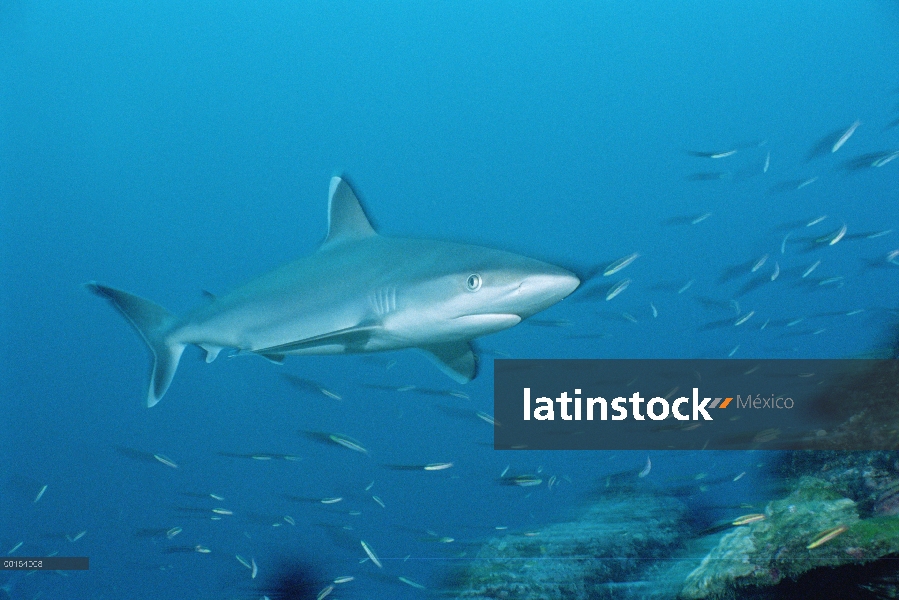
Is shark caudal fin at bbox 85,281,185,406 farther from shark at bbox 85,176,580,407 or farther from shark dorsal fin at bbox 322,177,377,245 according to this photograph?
shark dorsal fin at bbox 322,177,377,245

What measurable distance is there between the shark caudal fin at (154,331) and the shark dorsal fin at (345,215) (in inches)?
57.9

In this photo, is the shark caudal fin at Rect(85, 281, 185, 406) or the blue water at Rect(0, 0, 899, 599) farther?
the blue water at Rect(0, 0, 899, 599)

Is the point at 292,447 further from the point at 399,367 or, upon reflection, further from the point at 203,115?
the point at 203,115

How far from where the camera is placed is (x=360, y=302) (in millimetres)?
3068

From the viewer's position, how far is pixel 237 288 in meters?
3.54

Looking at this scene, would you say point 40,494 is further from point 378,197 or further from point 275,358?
point 378,197

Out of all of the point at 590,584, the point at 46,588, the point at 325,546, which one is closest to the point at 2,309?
the point at 46,588

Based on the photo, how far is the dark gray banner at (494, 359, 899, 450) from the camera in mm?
4594

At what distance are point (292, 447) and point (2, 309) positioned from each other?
35.4 meters

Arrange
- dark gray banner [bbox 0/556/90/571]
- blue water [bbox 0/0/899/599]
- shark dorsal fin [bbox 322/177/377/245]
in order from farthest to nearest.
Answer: blue water [bbox 0/0/899/599], dark gray banner [bbox 0/556/90/571], shark dorsal fin [bbox 322/177/377/245]

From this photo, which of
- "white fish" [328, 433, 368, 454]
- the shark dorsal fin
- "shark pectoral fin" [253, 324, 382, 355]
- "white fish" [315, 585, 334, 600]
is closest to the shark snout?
"shark pectoral fin" [253, 324, 382, 355]

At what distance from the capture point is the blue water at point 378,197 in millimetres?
14188

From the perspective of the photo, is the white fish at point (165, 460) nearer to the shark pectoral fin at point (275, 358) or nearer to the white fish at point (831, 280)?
the shark pectoral fin at point (275, 358)

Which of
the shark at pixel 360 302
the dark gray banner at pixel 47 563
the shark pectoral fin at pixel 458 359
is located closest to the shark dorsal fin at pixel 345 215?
the shark at pixel 360 302
